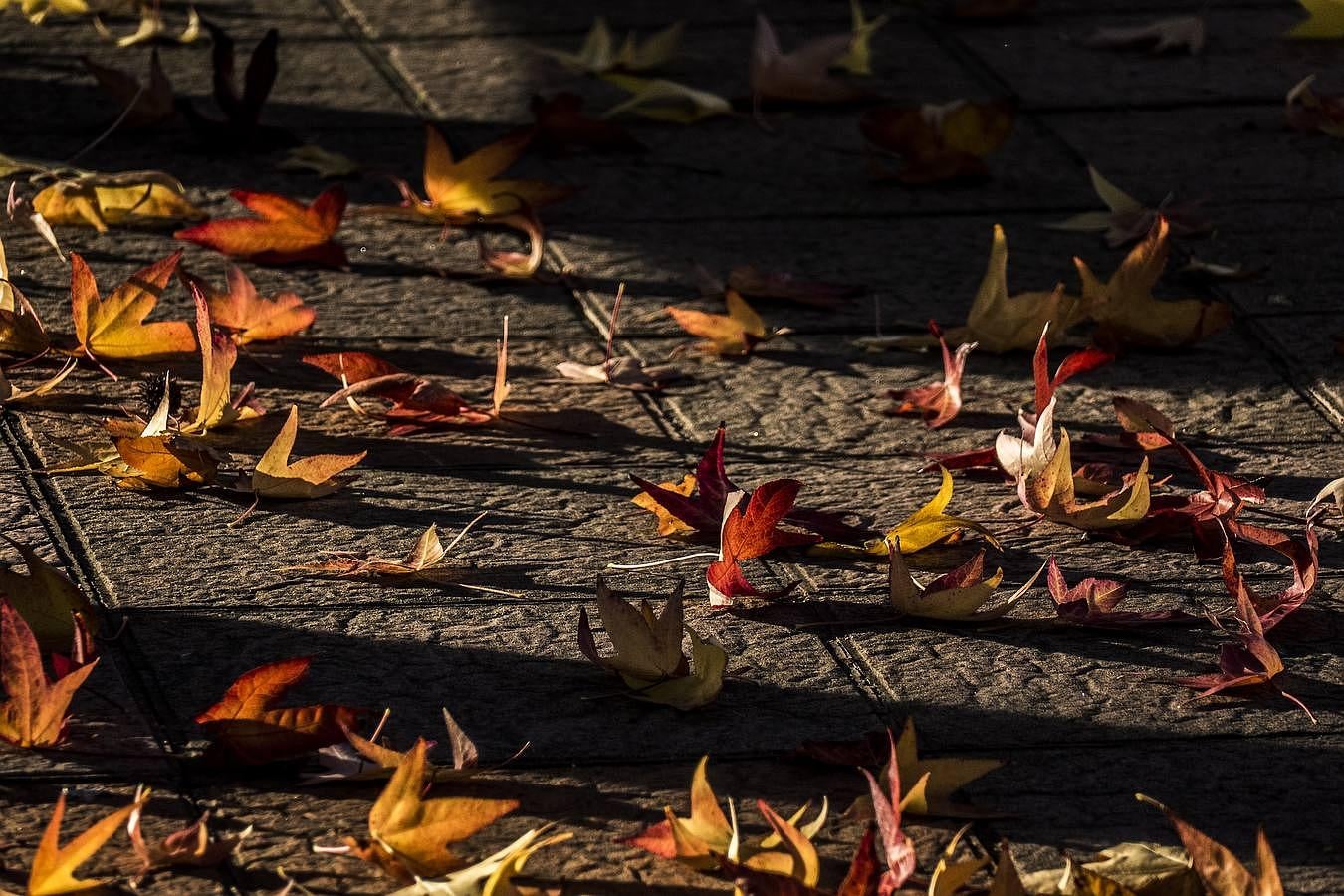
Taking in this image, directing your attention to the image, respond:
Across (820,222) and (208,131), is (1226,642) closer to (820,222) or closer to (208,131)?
(820,222)

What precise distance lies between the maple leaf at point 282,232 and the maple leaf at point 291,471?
909 millimetres

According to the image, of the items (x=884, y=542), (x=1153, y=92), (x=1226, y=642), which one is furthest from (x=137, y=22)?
(x=1226, y=642)

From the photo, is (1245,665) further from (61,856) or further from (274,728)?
(61,856)

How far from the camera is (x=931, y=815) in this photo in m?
2.04

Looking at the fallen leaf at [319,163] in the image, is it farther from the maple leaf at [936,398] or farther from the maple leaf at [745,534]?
the maple leaf at [745,534]

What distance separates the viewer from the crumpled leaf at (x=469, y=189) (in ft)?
12.6

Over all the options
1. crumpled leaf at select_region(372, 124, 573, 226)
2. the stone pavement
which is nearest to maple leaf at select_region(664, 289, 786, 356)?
the stone pavement

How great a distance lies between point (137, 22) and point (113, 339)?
105 inches

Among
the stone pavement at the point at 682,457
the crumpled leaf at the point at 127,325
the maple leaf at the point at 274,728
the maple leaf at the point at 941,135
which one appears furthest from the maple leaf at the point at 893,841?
the maple leaf at the point at 941,135

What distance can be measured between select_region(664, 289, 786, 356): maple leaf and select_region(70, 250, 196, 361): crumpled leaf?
852 millimetres

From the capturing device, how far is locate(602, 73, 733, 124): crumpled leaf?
4.70 meters

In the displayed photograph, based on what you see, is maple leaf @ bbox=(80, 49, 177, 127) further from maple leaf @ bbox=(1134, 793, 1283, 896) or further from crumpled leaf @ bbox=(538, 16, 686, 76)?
maple leaf @ bbox=(1134, 793, 1283, 896)

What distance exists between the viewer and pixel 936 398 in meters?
3.17

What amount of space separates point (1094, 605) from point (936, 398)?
2.47ft
